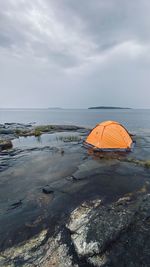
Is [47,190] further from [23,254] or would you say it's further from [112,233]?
[112,233]

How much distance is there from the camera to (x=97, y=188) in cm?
964

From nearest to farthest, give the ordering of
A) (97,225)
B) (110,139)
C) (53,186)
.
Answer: (97,225)
(53,186)
(110,139)

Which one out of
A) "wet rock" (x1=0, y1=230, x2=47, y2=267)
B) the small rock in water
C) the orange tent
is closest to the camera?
"wet rock" (x1=0, y1=230, x2=47, y2=267)

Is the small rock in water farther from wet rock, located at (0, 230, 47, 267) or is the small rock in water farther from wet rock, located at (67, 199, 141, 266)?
wet rock, located at (0, 230, 47, 267)

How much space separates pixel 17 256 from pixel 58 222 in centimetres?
186

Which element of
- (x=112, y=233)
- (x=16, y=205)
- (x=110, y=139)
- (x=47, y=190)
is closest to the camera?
(x=112, y=233)

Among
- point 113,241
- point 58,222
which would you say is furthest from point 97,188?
point 113,241

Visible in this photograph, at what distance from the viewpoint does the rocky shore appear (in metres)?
5.33

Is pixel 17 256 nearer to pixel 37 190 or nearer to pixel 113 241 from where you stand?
pixel 113 241

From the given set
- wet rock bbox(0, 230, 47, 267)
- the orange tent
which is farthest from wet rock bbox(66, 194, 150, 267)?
the orange tent

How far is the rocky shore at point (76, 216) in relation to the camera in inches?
210

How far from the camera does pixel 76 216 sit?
7.02 m

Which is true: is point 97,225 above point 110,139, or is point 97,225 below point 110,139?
below

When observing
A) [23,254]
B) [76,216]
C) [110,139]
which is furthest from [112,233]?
[110,139]
